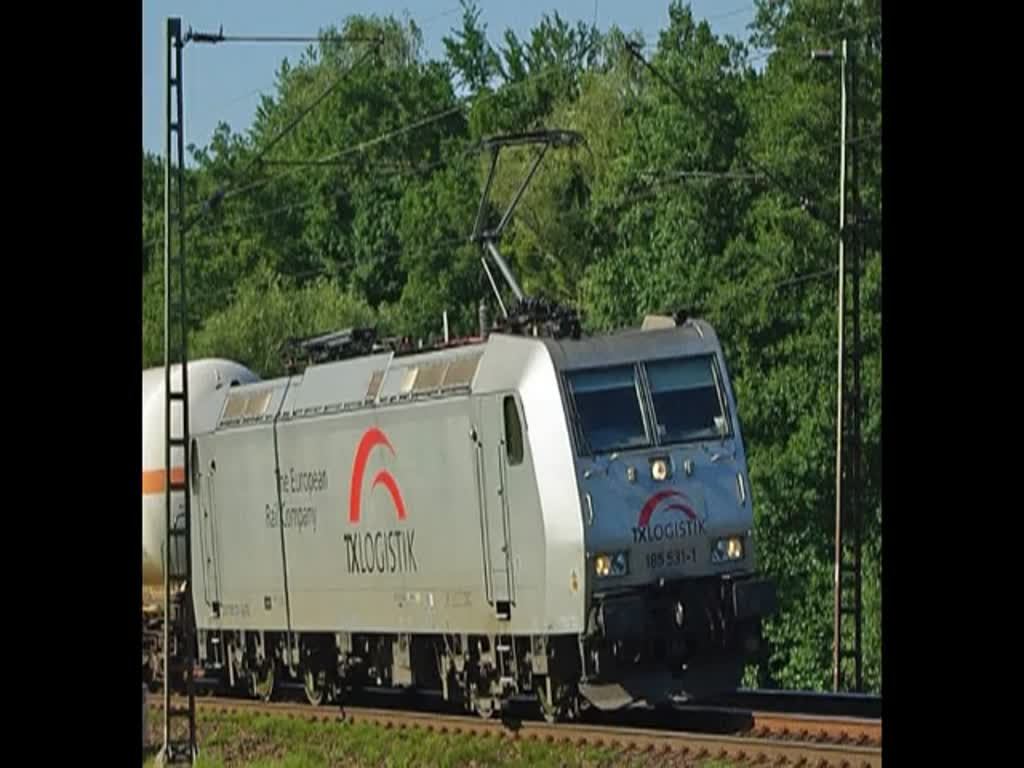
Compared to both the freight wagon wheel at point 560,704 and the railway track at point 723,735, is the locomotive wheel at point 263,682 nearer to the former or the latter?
the railway track at point 723,735

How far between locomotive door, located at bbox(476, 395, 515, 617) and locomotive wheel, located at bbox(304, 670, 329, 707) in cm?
374

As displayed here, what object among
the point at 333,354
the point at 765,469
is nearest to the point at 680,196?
the point at 765,469

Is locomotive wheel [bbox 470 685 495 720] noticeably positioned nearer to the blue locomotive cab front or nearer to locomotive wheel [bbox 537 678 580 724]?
locomotive wheel [bbox 537 678 580 724]

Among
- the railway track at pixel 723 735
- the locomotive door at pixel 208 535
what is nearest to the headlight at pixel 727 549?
the railway track at pixel 723 735

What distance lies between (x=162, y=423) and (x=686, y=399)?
7.88 meters

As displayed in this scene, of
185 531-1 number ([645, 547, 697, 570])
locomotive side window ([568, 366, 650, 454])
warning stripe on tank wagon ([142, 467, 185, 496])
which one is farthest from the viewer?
warning stripe on tank wagon ([142, 467, 185, 496])

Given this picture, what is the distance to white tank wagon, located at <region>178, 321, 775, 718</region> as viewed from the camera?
1426cm

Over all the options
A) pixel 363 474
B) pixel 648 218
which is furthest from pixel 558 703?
pixel 648 218

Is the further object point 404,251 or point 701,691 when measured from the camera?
point 404,251

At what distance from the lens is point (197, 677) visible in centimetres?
2169

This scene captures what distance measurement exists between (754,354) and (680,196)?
2352 millimetres

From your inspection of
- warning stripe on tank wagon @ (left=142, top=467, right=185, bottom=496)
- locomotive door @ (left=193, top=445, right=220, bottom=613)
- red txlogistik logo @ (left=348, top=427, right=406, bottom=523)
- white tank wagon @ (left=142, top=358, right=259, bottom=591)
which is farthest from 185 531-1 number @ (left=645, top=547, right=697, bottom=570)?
warning stripe on tank wagon @ (left=142, top=467, right=185, bottom=496)

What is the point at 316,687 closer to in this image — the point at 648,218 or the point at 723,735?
the point at 723,735
